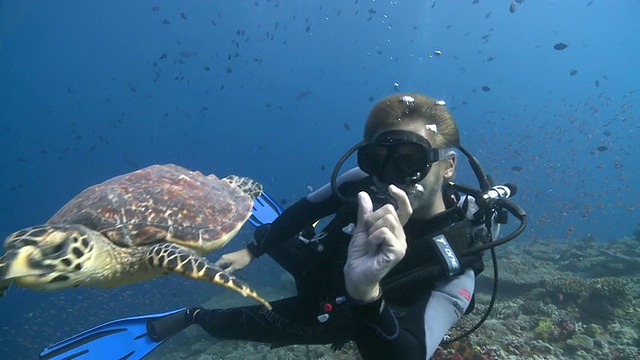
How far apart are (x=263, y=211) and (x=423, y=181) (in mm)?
3308

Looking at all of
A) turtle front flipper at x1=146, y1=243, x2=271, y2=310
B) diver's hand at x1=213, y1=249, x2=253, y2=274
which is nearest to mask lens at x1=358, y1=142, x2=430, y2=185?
turtle front flipper at x1=146, y1=243, x2=271, y2=310

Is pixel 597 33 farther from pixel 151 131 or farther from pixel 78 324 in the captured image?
pixel 78 324

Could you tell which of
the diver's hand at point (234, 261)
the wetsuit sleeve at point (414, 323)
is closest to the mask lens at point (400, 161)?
the wetsuit sleeve at point (414, 323)

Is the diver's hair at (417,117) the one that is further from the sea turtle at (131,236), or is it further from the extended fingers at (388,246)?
the sea turtle at (131,236)

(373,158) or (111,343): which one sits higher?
(373,158)

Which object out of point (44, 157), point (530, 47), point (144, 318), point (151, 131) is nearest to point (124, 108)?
point (151, 131)

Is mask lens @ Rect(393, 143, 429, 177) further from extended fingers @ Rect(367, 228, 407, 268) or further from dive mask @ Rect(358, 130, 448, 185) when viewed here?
extended fingers @ Rect(367, 228, 407, 268)

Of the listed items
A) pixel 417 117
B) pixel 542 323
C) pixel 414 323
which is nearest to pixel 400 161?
pixel 417 117

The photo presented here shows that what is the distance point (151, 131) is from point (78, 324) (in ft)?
224

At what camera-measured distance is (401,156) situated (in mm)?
2529

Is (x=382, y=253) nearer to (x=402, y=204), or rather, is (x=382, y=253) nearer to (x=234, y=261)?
(x=402, y=204)

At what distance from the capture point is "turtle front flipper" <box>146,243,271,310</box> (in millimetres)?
2574

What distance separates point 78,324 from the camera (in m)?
15.3

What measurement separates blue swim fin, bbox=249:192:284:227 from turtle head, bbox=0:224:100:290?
2.56m
